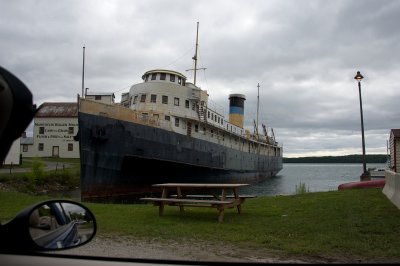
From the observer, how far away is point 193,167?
2666cm

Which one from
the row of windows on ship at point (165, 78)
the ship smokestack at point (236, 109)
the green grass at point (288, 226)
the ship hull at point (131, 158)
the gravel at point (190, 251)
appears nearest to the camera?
the gravel at point (190, 251)

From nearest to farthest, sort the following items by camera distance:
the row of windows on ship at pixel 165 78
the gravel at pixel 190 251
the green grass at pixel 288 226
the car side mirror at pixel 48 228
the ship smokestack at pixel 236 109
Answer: the car side mirror at pixel 48 228, the gravel at pixel 190 251, the green grass at pixel 288 226, the row of windows on ship at pixel 165 78, the ship smokestack at pixel 236 109

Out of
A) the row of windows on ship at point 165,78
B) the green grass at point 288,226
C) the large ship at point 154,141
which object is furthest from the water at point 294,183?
the green grass at point 288,226

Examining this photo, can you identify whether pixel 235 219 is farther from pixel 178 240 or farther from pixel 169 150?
pixel 169 150

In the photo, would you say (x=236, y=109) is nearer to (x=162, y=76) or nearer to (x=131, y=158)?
(x=162, y=76)

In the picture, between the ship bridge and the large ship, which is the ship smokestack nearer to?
the large ship

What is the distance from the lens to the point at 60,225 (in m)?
1.71

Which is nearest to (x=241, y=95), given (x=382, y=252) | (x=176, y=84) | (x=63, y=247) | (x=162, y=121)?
(x=176, y=84)

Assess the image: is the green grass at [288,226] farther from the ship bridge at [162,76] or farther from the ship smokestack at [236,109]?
the ship smokestack at [236,109]

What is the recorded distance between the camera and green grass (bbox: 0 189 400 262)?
17.1ft

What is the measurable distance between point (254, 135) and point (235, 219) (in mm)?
37456

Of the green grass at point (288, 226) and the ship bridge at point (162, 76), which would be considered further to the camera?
the ship bridge at point (162, 76)

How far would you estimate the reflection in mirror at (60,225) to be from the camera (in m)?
1.61

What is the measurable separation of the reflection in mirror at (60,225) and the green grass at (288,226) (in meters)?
3.63
